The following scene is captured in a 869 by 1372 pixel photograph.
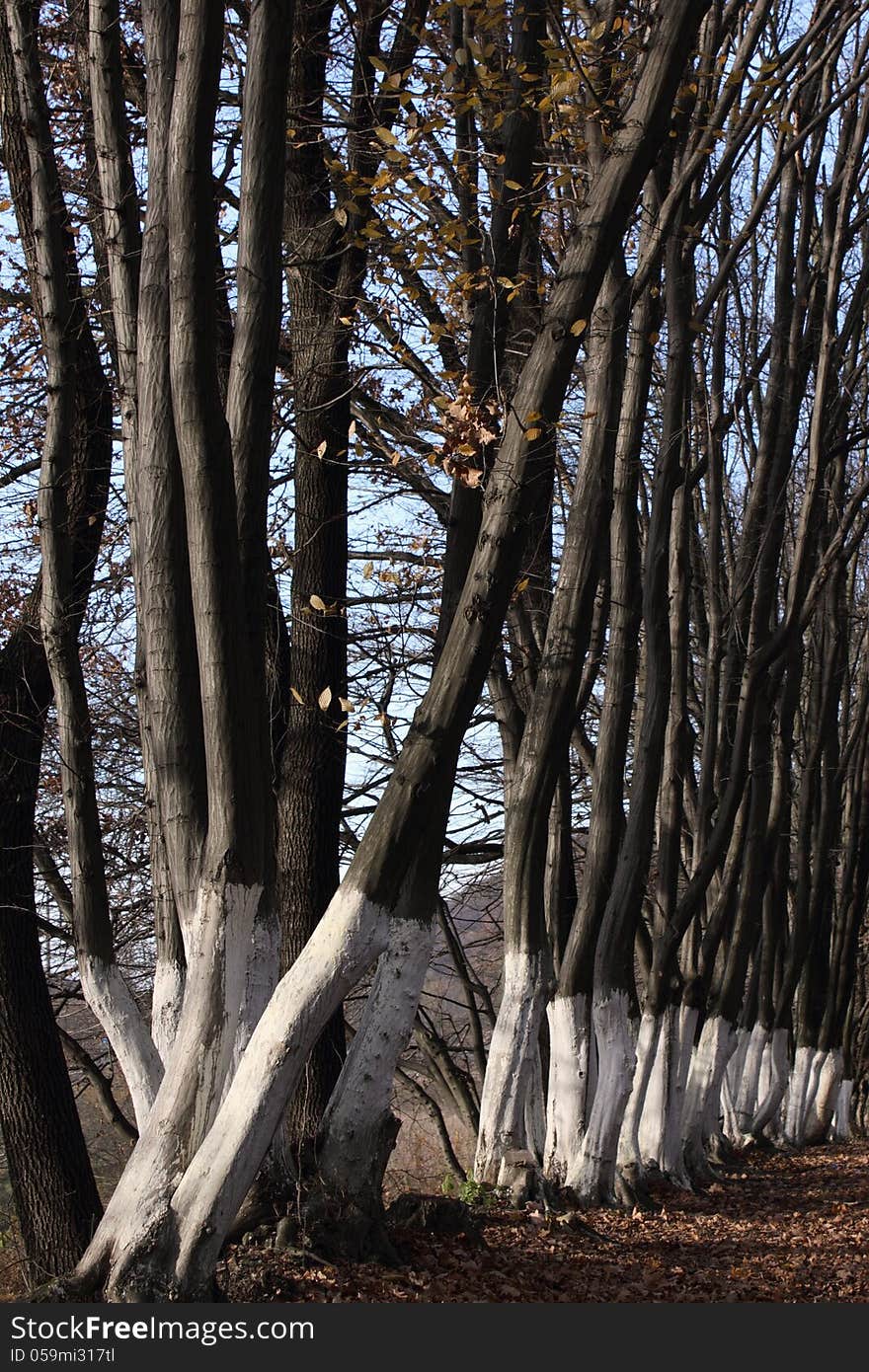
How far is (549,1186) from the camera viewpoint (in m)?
7.56

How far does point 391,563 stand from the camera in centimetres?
1148

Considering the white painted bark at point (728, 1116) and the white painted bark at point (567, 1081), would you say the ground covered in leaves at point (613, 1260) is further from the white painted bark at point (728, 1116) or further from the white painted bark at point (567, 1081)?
the white painted bark at point (728, 1116)

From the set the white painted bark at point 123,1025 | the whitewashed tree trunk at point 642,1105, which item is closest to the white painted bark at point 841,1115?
the whitewashed tree trunk at point 642,1105

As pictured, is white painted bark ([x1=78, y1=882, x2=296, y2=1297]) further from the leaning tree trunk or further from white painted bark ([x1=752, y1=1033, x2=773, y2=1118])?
white painted bark ([x1=752, y1=1033, x2=773, y2=1118])

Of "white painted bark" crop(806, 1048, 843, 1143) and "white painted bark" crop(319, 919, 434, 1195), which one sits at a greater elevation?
"white painted bark" crop(319, 919, 434, 1195)

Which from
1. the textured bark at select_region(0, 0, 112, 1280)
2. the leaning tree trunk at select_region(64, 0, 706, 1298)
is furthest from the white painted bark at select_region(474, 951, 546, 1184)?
the textured bark at select_region(0, 0, 112, 1280)

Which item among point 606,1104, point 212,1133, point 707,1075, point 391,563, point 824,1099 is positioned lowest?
point 824,1099

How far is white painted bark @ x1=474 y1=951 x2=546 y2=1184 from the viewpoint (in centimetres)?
745

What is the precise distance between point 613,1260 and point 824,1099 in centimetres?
1327

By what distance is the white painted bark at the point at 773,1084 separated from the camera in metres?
15.3

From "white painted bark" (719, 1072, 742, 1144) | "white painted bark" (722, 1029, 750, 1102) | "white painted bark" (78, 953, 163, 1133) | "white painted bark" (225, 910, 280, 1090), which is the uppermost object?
"white painted bark" (225, 910, 280, 1090)

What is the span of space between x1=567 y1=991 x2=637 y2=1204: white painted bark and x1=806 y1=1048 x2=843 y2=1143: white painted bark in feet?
34.7

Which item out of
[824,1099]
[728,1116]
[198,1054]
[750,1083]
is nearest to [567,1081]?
[198,1054]

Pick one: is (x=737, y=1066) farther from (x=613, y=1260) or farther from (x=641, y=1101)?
(x=613, y=1260)
